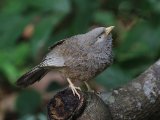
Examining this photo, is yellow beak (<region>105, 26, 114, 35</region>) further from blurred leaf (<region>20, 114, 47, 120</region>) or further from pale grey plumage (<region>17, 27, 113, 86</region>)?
blurred leaf (<region>20, 114, 47, 120</region>)

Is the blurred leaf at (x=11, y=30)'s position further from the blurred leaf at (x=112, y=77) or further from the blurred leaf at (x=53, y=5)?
the blurred leaf at (x=112, y=77)

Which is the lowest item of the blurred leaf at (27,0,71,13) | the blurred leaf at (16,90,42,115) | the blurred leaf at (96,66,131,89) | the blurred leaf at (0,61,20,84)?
the blurred leaf at (0,61,20,84)

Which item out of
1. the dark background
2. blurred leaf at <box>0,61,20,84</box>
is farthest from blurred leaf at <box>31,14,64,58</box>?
blurred leaf at <box>0,61,20,84</box>

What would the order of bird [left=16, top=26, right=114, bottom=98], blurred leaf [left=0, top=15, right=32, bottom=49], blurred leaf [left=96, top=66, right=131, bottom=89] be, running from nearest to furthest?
1. bird [left=16, top=26, right=114, bottom=98]
2. blurred leaf [left=96, top=66, right=131, bottom=89]
3. blurred leaf [left=0, top=15, right=32, bottom=49]

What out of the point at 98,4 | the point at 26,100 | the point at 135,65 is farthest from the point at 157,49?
the point at 26,100

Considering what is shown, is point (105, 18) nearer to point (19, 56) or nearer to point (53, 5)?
point (53, 5)

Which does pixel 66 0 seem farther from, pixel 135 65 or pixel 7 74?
pixel 7 74

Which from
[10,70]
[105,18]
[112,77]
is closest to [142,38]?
[112,77]
